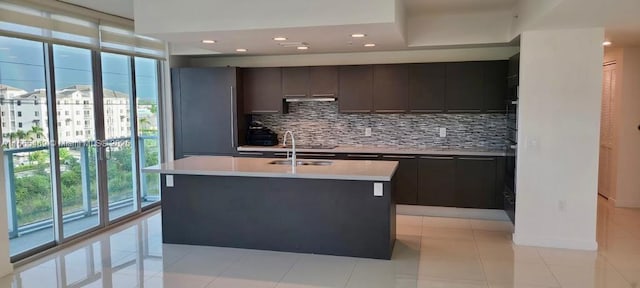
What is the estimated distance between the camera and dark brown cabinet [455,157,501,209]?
18.7 feet

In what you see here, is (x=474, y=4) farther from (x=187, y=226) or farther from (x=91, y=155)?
(x=91, y=155)

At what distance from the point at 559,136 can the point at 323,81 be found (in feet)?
10.1

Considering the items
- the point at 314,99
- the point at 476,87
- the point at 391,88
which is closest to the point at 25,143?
the point at 314,99

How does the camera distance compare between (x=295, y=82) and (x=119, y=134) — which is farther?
(x=295, y=82)

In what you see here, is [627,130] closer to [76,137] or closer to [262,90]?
[262,90]

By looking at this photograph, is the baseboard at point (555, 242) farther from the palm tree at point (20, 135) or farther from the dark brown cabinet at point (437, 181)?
the palm tree at point (20, 135)

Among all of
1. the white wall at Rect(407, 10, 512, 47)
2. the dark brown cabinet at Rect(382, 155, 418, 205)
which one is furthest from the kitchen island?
the white wall at Rect(407, 10, 512, 47)

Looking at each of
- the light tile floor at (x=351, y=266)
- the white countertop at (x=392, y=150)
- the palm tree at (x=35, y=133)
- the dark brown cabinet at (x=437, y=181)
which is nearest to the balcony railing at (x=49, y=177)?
the palm tree at (x=35, y=133)

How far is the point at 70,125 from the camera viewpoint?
4973mm

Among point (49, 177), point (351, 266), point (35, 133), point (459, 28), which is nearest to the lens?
point (351, 266)

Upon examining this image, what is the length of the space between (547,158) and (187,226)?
3.79 m

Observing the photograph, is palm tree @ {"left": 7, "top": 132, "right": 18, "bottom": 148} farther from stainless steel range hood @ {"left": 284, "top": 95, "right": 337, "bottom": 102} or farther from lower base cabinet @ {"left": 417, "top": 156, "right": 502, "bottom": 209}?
lower base cabinet @ {"left": 417, "top": 156, "right": 502, "bottom": 209}

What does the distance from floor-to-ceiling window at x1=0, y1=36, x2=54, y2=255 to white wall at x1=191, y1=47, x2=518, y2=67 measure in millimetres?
2791

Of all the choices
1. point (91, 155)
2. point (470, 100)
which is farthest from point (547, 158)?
point (91, 155)
